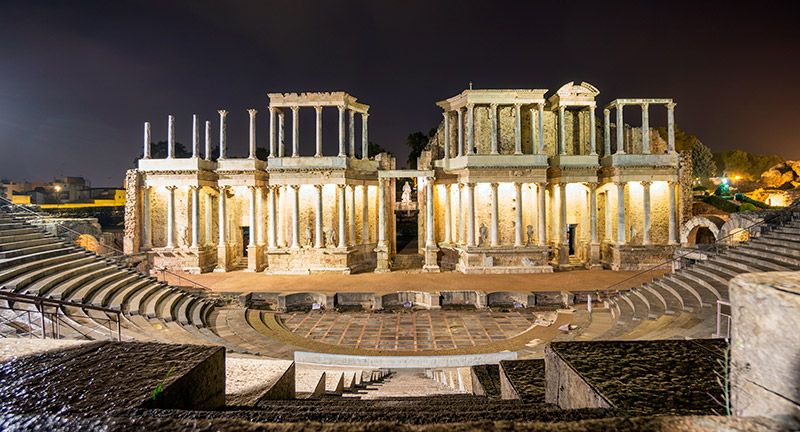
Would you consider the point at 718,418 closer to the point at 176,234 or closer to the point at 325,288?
the point at 325,288

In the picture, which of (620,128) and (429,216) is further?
(429,216)

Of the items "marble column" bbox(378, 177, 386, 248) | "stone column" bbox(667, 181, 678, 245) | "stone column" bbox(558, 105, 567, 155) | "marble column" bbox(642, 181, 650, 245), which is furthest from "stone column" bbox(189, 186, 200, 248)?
"stone column" bbox(667, 181, 678, 245)

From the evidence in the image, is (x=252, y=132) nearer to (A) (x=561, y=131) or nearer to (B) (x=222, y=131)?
(B) (x=222, y=131)

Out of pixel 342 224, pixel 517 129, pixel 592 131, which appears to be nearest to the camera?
pixel 342 224

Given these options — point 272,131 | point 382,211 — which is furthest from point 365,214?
point 272,131

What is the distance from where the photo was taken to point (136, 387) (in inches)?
113

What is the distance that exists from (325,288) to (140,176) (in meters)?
16.0

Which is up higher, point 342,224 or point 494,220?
point 494,220

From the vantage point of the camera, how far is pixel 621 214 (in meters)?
24.3

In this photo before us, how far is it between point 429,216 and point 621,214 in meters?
12.2

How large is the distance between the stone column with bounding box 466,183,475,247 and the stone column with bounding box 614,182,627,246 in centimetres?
928

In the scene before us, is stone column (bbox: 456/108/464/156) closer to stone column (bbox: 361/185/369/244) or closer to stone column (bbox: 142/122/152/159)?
stone column (bbox: 361/185/369/244)

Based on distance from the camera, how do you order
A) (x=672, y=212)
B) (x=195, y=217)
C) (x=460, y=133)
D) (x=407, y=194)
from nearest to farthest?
(x=672, y=212), (x=195, y=217), (x=460, y=133), (x=407, y=194)

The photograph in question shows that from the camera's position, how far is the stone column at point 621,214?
2416 cm
